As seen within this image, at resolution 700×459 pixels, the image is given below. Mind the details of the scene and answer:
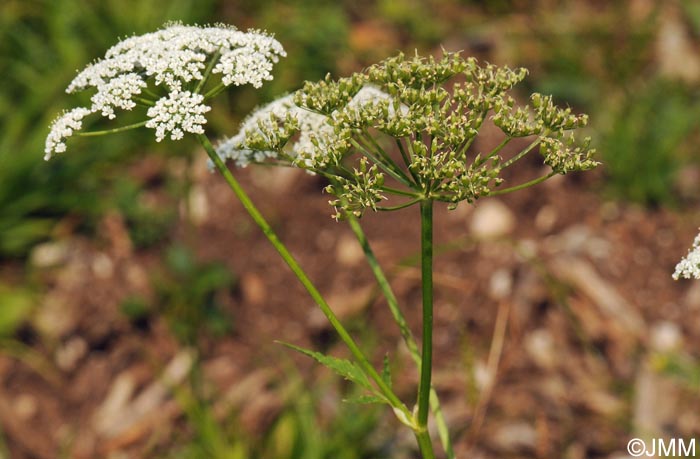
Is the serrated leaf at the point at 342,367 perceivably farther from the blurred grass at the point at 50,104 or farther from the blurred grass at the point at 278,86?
the blurred grass at the point at 50,104

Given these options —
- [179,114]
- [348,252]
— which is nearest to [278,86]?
[348,252]

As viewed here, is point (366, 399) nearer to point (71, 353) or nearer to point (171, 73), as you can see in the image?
point (171, 73)

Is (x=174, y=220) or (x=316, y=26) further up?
(x=316, y=26)

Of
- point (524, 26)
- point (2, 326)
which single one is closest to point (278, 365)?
point (2, 326)

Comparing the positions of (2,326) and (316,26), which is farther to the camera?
(316,26)

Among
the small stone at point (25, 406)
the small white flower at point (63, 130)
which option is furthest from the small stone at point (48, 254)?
the small white flower at point (63, 130)

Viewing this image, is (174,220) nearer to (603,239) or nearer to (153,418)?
(153,418)

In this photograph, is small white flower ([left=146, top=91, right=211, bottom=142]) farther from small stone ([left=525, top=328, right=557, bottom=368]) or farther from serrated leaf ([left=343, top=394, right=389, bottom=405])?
small stone ([left=525, top=328, right=557, bottom=368])
